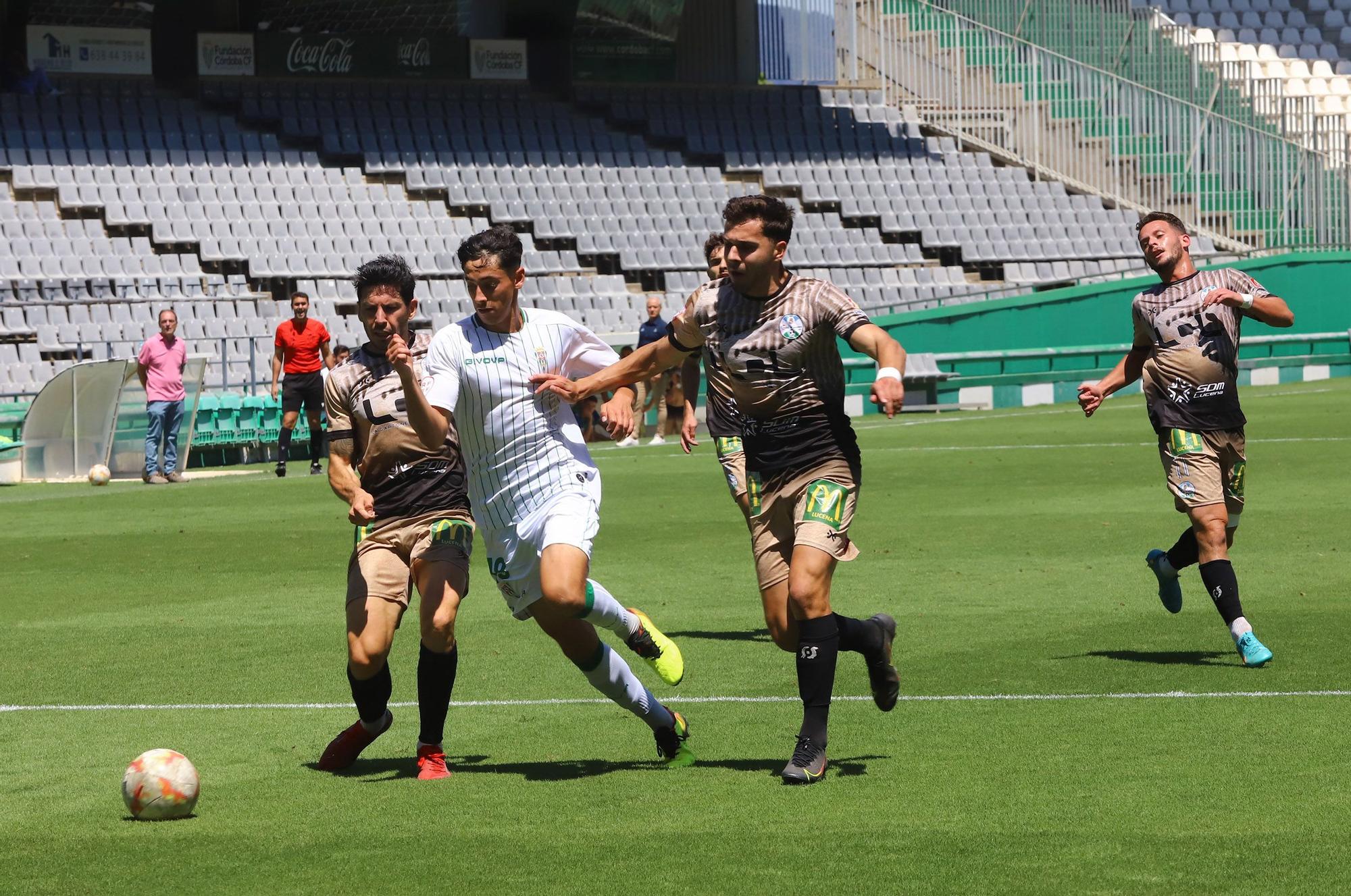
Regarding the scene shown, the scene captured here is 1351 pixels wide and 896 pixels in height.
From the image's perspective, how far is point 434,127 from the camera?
39.2m

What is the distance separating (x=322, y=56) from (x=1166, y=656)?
33.6m

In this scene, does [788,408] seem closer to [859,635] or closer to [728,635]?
[859,635]

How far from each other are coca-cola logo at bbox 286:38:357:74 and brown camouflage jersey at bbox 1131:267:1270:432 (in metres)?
33.0

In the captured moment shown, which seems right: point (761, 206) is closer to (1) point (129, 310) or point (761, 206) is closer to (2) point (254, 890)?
→ (2) point (254, 890)

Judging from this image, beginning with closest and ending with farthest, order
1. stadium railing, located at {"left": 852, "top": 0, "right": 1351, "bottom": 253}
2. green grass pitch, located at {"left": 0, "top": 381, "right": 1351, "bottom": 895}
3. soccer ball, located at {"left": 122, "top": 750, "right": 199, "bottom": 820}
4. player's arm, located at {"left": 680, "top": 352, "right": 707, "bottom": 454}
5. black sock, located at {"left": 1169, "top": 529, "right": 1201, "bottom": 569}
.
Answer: green grass pitch, located at {"left": 0, "top": 381, "right": 1351, "bottom": 895} → soccer ball, located at {"left": 122, "top": 750, "right": 199, "bottom": 820} → black sock, located at {"left": 1169, "top": 529, "right": 1201, "bottom": 569} → player's arm, located at {"left": 680, "top": 352, "right": 707, "bottom": 454} → stadium railing, located at {"left": 852, "top": 0, "right": 1351, "bottom": 253}

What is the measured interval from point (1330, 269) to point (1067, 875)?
116ft

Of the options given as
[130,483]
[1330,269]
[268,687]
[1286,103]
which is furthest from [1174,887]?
[1286,103]

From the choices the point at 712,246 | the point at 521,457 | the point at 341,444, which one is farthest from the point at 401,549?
the point at 712,246

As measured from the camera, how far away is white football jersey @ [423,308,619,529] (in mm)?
6762

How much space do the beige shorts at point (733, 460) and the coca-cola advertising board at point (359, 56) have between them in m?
31.5

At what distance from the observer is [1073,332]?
3453 cm

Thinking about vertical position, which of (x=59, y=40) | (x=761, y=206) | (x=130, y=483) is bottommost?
(x=130, y=483)

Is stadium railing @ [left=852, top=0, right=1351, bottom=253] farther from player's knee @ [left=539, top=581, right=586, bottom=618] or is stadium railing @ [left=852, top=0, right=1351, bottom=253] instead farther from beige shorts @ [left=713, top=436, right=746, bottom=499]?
player's knee @ [left=539, top=581, right=586, bottom=618]

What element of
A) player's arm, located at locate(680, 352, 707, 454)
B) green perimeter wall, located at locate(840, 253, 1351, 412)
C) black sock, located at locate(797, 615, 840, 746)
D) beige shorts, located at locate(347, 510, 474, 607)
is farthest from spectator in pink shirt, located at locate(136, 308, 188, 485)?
black sock, located at locate(797, 615, 840, 746)
